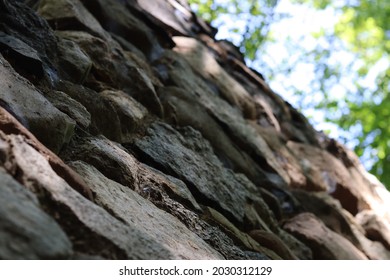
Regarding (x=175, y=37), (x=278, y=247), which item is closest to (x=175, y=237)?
(x=278, y=247)

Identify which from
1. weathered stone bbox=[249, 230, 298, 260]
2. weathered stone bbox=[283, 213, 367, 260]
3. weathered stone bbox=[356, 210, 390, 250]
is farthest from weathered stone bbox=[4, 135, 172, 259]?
weathered stone bbox=[356, 210, 390, 250]

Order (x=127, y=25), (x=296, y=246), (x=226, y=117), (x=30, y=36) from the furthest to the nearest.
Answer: (x=226, y=117) → (x=127, y=25) → (x=296, y=246) → (x=30, y=36)

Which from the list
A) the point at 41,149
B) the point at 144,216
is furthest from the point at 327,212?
the point at 41,149

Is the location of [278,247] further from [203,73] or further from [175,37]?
[175,37]

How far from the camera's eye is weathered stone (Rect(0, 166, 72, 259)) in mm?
1197

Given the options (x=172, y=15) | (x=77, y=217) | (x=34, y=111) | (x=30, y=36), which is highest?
(x=172, y=15)

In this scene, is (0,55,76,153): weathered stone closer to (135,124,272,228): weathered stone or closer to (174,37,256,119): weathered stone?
(135,124,272,228): weathered stone

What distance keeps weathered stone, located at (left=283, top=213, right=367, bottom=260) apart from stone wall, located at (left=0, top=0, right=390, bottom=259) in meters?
0.02

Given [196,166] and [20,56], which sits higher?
[196,166]

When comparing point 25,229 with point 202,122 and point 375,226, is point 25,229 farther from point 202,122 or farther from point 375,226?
point 375,226

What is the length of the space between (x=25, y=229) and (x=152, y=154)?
1764 millimetres

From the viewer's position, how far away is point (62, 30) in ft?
11.7

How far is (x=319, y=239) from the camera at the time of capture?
4.41 metres
